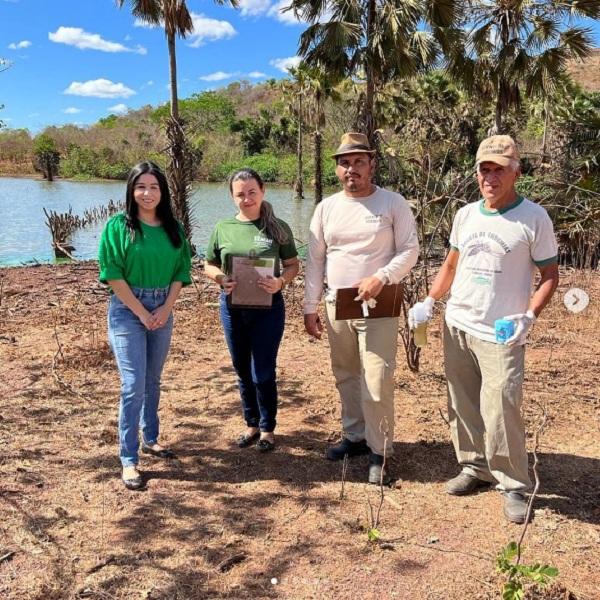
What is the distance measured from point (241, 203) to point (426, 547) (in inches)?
78.1

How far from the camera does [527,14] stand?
42.7 ft

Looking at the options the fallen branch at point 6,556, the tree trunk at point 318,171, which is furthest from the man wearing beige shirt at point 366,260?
the tree trunk at point 318,171

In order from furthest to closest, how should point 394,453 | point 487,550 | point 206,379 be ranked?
point 206,379 → point 394,453 → point 487,550

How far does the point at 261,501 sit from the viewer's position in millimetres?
3053

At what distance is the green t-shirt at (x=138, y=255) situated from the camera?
300 cm

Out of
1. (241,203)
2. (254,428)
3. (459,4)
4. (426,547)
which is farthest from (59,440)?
(459,4)

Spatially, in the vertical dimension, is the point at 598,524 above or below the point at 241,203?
→ below

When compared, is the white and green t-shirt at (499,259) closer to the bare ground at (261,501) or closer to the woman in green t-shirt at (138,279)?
the bare ground at (261,501)

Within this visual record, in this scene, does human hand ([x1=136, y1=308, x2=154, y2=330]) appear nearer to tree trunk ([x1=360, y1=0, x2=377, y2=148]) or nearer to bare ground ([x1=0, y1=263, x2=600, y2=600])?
bare ground ([x1=0, y1=263, x2=600, y2=600])

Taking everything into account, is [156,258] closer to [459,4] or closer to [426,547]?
[426,547]

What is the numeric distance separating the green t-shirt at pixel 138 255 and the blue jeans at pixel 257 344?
399mm

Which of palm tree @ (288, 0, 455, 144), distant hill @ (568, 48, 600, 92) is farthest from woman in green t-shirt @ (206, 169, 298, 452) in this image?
distant hill @ (568, 48, 600, 92)

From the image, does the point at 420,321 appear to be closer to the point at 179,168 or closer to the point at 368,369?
the point at 368,369

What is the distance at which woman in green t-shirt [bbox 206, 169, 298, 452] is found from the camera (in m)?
3.22
